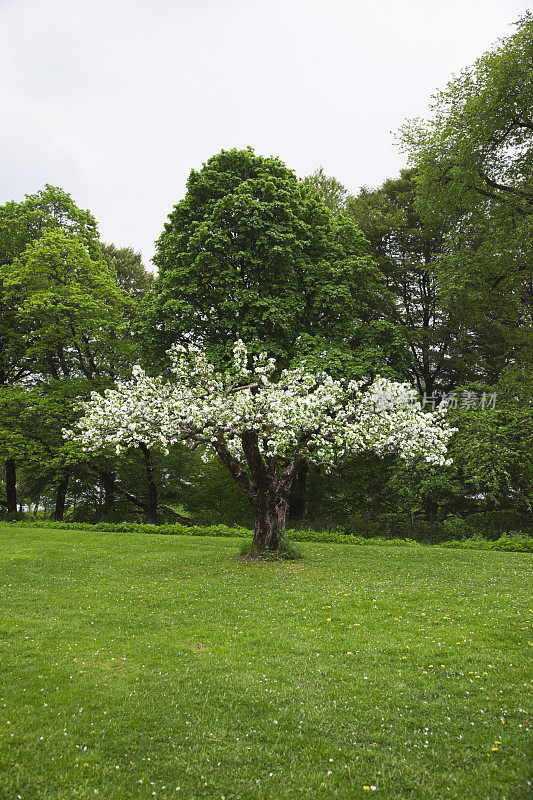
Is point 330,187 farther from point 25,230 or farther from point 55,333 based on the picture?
point 55,333

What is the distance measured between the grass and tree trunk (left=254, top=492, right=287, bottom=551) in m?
4.00

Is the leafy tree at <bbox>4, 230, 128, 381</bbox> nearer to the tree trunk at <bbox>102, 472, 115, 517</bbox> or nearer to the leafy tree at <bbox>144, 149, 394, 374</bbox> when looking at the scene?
the leafy tree at <bbox>144, 149, 394, 374</bbox>

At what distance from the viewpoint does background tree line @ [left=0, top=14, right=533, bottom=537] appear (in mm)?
23344

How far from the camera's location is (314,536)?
2458 centimetres

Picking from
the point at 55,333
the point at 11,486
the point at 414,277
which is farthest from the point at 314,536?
the point at 11,486

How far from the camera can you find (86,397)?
2980 cm

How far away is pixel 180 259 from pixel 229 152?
6.32 metres

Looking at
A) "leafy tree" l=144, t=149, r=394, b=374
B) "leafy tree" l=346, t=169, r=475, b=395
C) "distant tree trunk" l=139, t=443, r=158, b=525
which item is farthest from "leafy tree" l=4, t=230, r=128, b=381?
"leafy tree" l=346, t=169, r=475, b=395

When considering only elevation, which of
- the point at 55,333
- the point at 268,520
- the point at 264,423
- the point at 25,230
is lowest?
the point at 268,520

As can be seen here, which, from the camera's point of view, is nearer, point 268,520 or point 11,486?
point 268,520

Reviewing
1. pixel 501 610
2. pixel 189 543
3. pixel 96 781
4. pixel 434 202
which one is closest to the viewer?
pixel 96 781

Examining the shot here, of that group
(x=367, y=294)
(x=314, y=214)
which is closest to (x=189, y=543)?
(x=367, y=294)

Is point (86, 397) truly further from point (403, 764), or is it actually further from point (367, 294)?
point (403, 764)

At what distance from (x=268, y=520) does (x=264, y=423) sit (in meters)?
4.53
